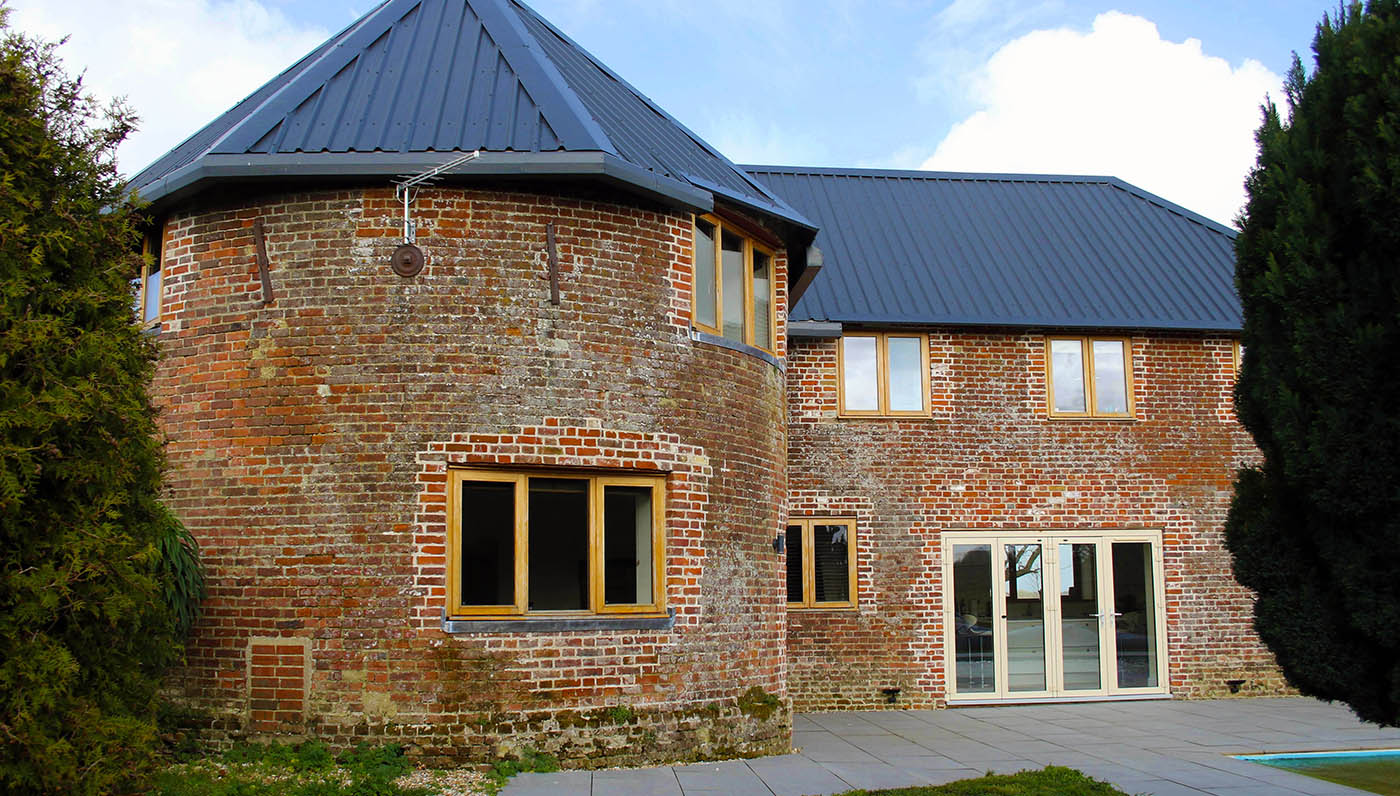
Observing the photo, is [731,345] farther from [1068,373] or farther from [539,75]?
[1068,373]

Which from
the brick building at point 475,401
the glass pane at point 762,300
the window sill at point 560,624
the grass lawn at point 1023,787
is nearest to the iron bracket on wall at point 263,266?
the brick building at point 475,401

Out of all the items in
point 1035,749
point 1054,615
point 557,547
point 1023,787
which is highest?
point 557,547

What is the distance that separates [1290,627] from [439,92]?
26.1 feet

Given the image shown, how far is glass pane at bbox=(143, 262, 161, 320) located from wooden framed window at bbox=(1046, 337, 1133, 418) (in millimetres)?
10993

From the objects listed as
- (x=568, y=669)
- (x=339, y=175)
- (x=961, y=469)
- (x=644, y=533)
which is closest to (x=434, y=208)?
(x=339, y=175)

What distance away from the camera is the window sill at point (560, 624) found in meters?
9.13

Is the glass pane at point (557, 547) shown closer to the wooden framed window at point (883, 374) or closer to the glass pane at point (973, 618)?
the wooden framed window at point (883, 374)

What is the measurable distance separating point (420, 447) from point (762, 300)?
404 centimetres

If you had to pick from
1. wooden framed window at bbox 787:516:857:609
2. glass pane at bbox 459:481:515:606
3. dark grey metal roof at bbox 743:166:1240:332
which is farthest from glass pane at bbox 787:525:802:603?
glass pane at bbox 459:481:515:606

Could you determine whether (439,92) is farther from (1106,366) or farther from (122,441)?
(1106,366)

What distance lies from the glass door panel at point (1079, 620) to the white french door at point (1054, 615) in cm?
1

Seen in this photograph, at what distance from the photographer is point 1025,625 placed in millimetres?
15586

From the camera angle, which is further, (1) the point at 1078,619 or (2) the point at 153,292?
(1) the point at 1078,619

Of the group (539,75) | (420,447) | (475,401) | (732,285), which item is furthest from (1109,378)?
(420,447)
